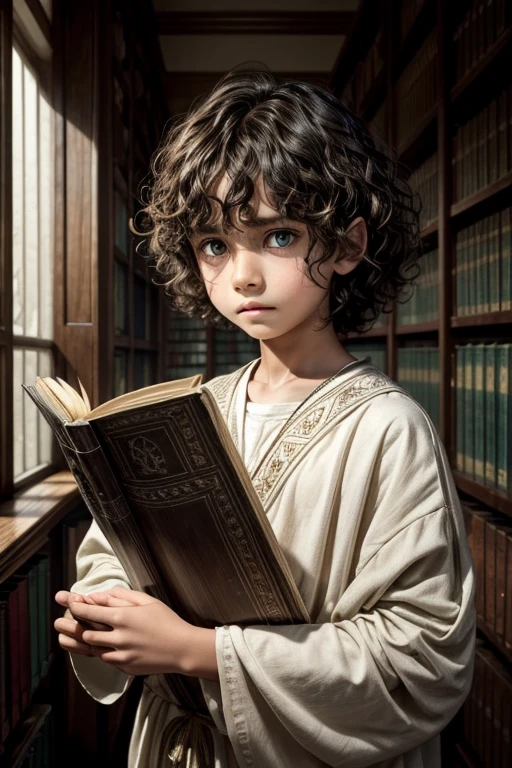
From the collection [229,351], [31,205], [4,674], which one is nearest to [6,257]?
[31,205]

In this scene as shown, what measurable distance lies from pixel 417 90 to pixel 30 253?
1.43 metres

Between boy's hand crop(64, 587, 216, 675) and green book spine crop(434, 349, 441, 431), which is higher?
green book spine crop(434, 349, 441, 431)

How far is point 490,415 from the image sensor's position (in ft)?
6.56

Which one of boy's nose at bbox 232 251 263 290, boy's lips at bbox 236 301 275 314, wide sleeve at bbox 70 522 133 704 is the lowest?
wide sleeve at bbox 70 522 133 704

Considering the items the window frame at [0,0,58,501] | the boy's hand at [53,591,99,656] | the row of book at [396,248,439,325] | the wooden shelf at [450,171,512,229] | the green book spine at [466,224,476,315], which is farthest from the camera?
the row of book at [396,248,439,325]

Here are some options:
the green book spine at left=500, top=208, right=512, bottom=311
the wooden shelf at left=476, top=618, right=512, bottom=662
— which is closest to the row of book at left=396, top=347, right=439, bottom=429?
the green book spine at left=500, top=208, right=512, bottom=311

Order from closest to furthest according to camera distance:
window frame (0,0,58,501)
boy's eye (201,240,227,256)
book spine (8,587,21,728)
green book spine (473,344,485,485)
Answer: boy's eye (201,240,227,256), book spine (8,587,21,728), window frame (0,0,58,501), green book spine (473,344,485,485)

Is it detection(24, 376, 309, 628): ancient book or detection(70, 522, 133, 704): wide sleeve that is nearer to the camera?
detection(24, 376, 309, 628): ancient book

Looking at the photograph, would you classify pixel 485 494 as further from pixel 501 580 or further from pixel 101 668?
pixel 101 668

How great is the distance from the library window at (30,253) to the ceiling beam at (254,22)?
2.53 meters

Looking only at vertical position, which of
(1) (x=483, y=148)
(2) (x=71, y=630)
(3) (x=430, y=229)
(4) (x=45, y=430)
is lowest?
(2) (x=71, y=630)

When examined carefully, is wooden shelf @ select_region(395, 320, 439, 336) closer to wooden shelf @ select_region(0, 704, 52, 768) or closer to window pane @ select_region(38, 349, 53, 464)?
window pane @ select_region(38, 349, 53, 464)

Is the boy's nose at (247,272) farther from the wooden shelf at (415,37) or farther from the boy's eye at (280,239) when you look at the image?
the wooden shelf at (415,37)

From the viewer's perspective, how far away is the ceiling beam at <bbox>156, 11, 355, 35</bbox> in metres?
4.61
